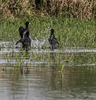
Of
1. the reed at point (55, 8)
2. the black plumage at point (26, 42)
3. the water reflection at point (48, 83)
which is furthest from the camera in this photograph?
the reed at point (55, 8)

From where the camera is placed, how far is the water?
818 centimetres

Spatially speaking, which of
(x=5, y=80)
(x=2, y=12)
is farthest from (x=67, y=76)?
(x=2, y=12)

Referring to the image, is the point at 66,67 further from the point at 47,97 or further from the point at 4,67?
the point at 47,97

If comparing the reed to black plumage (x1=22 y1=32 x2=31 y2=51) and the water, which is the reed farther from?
the water

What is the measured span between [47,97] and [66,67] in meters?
4.23

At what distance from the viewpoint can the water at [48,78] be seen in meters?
8.18

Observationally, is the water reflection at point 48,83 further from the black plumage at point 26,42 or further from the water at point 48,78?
the black plumage at point 26,42

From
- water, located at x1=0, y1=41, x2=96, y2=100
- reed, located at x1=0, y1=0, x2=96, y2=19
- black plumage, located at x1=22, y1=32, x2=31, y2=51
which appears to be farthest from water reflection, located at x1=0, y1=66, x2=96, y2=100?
reed, located at x1=0, y1=0, x2=96, y2=19

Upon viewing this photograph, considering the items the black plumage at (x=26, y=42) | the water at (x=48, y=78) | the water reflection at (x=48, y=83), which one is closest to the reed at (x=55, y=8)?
the black plumage at (x=26, y=42)

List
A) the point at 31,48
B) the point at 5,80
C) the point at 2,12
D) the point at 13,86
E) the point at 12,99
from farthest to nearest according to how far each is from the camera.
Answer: the point at 2,12 < the point at 31,48 < the point at 5,80 < the point at 13,86 < the point at 12,99

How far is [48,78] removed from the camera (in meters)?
10.2

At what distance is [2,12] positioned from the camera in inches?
1289

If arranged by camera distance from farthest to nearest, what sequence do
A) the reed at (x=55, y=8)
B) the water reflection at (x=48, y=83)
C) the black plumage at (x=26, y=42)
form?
1. the reed at (x=55, y=8)
2. the black plumage at (x=26, y=42)
3. the water reflection at (x=48, y=83)

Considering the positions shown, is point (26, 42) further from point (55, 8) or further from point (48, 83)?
point (55, 8)
